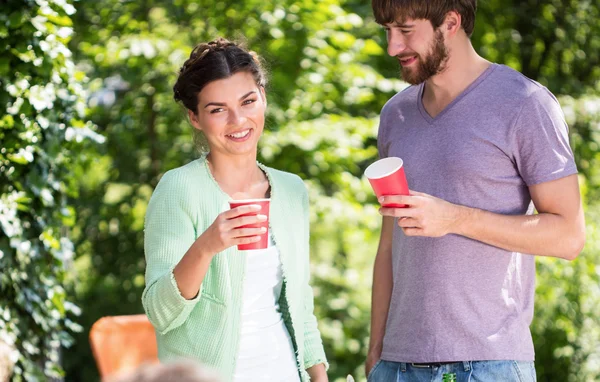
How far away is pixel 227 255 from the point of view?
2.23 metres

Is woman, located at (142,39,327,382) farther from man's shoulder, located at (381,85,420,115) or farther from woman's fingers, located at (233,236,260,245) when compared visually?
man's shoulder, located at (381,85,420,115)

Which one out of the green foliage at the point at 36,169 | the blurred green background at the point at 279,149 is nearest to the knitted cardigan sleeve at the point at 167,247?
the green foliage at the point at 36,169

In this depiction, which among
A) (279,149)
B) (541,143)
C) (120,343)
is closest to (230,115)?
(541,143)

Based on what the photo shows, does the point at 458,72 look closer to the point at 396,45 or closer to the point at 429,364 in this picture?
the point at 396,45

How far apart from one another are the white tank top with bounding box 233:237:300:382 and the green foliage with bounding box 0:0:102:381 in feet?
4.67

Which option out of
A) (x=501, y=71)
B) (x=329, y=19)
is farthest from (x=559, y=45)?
(x=501, y=71)

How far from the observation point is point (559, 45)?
7.51 m

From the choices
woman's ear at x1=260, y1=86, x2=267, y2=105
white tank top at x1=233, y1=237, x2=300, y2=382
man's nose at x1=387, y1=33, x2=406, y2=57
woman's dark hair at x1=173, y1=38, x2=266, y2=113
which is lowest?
white tank top at x1=233, y1=237, x2=300, y2=382

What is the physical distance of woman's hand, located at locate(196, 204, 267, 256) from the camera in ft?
6.45

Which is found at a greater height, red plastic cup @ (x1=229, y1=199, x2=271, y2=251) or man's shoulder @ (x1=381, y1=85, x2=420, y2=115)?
man's shoulder @ (x1=381, y1=85, x2=420, y2=115)

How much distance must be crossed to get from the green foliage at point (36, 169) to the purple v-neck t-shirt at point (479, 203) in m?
1.70

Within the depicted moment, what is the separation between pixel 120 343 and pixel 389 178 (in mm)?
2372

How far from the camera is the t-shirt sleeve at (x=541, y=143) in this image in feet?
7.29

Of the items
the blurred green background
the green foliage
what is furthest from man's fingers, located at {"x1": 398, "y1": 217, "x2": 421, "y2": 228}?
the blurred green background
